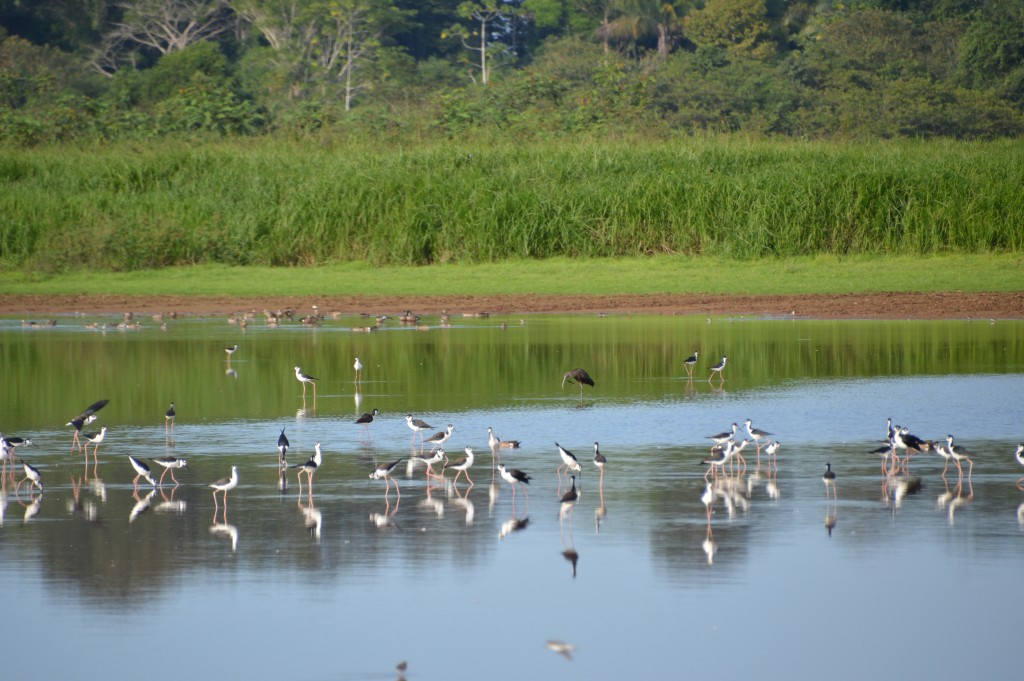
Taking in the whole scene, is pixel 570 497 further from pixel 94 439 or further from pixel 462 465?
pixel 94 439

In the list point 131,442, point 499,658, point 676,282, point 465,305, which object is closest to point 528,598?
point 499,658

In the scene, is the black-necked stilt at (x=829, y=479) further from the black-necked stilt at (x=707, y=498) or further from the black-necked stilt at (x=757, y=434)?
the black-necked stilt at (x=757, y=434)

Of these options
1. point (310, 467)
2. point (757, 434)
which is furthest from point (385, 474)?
→ point (757, 434)

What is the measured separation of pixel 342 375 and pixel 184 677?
955cm

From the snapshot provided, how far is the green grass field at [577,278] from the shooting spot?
80.5 ft

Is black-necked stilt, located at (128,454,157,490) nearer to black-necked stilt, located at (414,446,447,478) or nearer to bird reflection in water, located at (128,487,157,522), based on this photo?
bird reflection in water, located at (128,487,157,522)

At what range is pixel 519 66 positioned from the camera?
70.1 metres

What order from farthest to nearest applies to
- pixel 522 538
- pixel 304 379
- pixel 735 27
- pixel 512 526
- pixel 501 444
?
pixel 735 27, pixel 304 379, pixel 501 444, pixel 512 526, pixel 522 538

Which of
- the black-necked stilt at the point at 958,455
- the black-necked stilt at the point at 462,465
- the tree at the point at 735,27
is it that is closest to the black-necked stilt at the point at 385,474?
the black-necked stilt at the point at 462,465

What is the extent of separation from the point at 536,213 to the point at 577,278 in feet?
8.35

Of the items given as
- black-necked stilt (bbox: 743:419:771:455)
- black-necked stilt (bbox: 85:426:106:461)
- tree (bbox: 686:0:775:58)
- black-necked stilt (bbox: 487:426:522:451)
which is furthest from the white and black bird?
tree (bbox: 686:0:775:58)

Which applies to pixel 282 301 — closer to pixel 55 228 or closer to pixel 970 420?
pixel 55 228

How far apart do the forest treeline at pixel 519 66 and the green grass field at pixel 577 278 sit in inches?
482

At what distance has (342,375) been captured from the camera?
15359 millimetres
